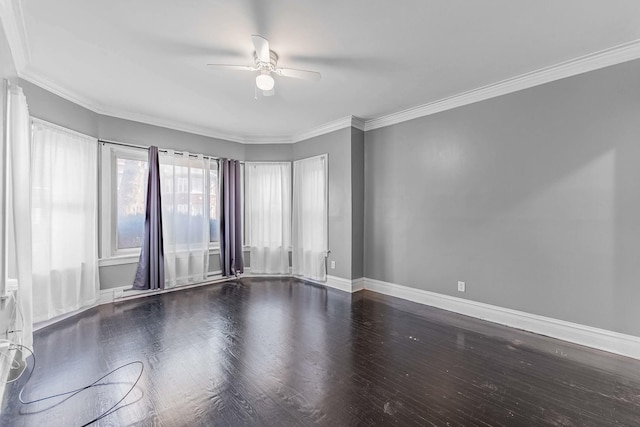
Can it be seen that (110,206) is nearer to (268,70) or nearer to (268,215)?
(268,215)

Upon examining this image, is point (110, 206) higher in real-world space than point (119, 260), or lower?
higher

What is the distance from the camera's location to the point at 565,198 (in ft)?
9.60

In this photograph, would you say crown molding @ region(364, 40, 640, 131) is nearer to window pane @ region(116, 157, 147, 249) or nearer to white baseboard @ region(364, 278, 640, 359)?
white baseboard @ region(364, 278, 640, 359)

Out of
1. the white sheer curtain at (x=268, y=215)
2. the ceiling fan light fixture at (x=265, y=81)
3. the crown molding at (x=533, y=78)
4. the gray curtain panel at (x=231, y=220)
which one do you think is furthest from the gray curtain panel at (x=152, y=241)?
the crown molding at (x=533, y=78)

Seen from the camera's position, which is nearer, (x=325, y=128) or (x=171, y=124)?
(x=171, y=124)

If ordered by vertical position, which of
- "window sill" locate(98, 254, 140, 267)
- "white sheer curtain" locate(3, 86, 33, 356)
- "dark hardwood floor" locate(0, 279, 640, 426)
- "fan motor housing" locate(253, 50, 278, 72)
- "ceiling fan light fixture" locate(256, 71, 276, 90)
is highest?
"fan motor housing" locate(253, 50, 278, 72)

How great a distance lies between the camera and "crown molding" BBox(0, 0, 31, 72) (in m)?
2.04

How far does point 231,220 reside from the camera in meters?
5.25

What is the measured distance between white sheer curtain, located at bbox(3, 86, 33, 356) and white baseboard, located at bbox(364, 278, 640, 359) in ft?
13.7

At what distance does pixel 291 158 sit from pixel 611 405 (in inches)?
198

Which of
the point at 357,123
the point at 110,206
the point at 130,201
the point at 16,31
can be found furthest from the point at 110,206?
the point at 357,123

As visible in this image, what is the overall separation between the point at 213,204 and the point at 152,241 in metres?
1.19

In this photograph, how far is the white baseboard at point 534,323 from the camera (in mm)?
2635

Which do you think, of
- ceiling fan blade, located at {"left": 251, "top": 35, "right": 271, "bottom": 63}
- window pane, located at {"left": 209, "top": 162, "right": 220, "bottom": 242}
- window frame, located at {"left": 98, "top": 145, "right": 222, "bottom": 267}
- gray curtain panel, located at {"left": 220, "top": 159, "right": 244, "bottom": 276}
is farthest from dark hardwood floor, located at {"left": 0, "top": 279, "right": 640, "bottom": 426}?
ceiling fan blade, located at {"left": 251, "top": 35, "right": 271, "bottom": 63}
